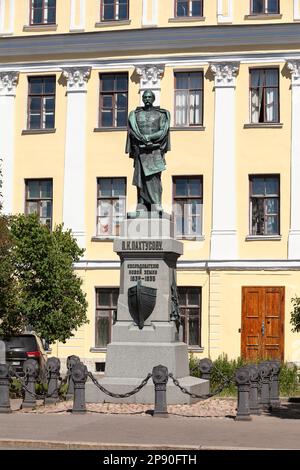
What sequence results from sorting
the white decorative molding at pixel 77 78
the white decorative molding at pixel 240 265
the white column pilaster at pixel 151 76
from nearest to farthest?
the white decorative molding at pixel 240 265 → the white column pilaster at pixel 151 76 → the white decorative molding at pixel 77 78

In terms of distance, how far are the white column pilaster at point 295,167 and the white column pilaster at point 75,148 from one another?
7669 millimetres

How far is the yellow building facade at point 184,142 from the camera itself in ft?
112

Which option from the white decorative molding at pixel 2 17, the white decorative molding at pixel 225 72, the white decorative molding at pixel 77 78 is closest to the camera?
the white decorative molding at pixel 225 72

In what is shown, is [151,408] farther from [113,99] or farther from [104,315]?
[113,99]

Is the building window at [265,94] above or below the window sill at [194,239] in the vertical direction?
above

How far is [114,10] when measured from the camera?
36.2 meters

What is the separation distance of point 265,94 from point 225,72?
1657 mm

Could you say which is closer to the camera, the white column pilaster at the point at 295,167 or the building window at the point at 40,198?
the white column pilaster at the point at 295,167

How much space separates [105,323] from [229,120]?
8666 mm

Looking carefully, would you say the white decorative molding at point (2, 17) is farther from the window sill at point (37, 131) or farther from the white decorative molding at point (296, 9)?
the white decorative molding at point (296, 9)

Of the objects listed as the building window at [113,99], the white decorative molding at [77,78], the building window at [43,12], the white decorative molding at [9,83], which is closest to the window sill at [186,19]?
the building window at [113,99]

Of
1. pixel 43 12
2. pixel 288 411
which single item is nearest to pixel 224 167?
pixel 43 12

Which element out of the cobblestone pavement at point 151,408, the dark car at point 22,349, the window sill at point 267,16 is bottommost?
the cobblestone pavement at point 151,408
